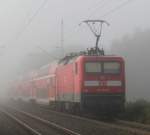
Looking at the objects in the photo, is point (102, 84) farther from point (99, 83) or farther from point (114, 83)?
point (114, 83)

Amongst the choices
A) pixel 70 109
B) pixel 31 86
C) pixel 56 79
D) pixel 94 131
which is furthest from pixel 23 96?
pixel 94 131

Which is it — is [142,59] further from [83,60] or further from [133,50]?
[83,60]

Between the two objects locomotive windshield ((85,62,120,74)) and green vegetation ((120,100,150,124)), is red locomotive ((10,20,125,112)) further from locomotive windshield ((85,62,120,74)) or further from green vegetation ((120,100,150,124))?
green vegetation ((120,100,150,124))

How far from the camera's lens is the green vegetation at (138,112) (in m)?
24.6

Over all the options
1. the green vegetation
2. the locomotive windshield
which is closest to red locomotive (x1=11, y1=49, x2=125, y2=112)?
the locomotive windshield

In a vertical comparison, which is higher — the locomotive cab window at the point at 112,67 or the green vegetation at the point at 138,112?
the locomotive cab window at the point at 112,67

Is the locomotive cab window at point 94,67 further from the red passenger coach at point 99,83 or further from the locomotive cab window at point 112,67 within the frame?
the locomotive cab window at point 112,67

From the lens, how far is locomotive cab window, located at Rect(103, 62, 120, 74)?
1034 inches

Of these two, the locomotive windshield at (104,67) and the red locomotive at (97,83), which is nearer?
the red locomotive at (97,83)

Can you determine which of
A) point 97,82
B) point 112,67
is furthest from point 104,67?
point 97,82

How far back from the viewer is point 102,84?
25891 millimetres

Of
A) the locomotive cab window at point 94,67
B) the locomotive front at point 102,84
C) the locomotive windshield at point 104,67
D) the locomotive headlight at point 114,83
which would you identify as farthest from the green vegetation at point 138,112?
the locomotive cab window at point 94,67

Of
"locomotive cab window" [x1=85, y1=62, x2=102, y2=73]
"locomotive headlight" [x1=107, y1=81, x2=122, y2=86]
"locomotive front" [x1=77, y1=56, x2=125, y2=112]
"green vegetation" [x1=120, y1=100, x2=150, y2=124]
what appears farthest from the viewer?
"locomotive cab window" [x1=85, y1=62, x2=102, y2=73]

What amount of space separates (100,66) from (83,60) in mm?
1008
